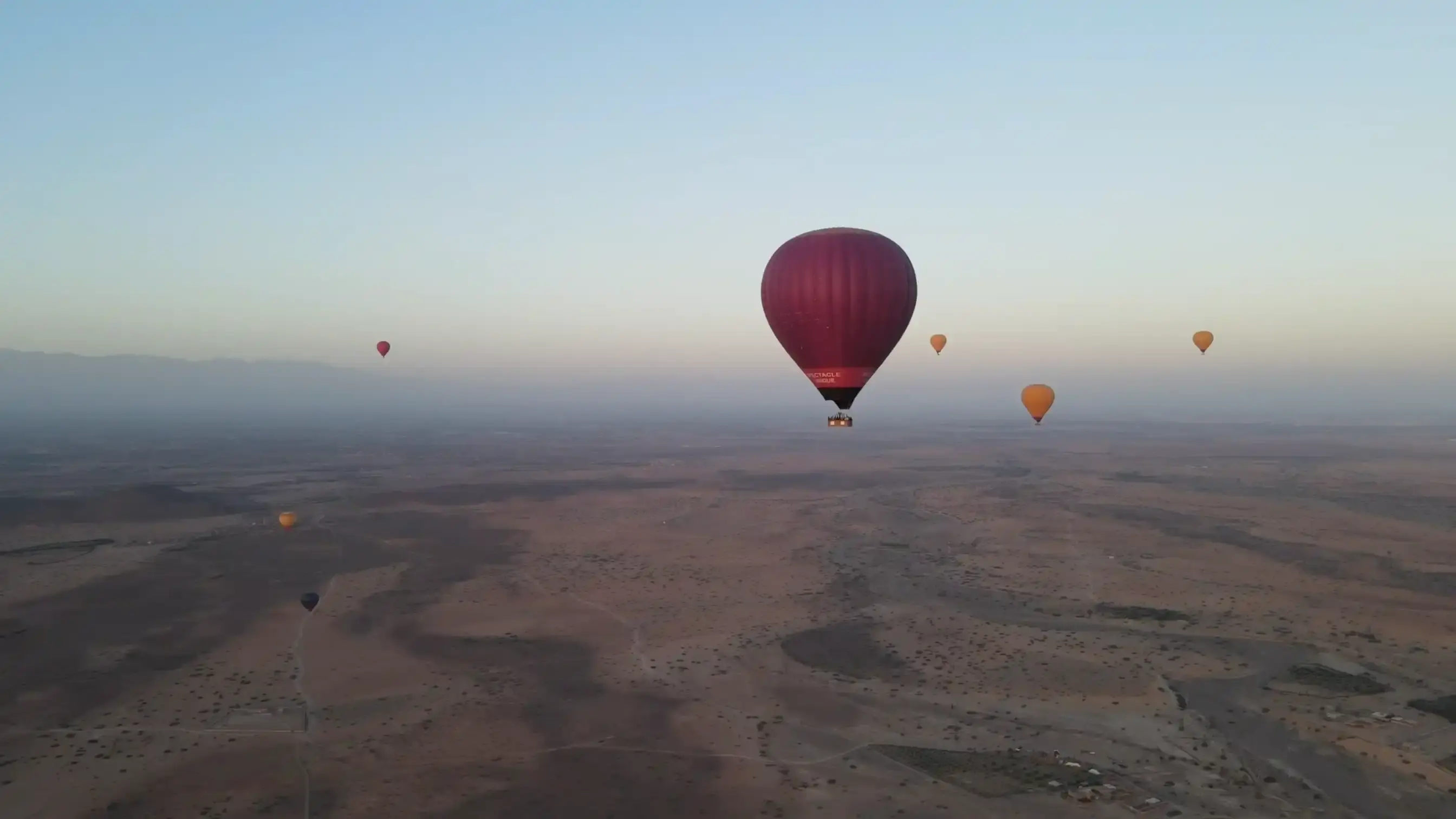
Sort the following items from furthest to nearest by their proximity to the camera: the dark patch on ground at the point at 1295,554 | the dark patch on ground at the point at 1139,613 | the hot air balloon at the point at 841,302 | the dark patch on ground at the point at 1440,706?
the dark patch on ground at the point at 1295,554, the dark patch on ground at the point at 1139,613, the hot air balloon at the point at 841,302, the dark patch on ground at the point at 1440,706

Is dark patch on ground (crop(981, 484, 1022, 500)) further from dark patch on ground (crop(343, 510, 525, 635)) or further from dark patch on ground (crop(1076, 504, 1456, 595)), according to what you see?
dark patch on ground (crop(343, 510, 525, 635))

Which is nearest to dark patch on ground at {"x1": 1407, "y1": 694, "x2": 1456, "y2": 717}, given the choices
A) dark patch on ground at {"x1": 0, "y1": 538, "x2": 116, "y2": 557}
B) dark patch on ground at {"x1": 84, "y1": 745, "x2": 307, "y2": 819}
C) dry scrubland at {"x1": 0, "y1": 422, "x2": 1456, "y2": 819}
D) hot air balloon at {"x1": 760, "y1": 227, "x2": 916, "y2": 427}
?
dry scrubland at {"x1": 0, "y1": 422, "x2": 1456, "y2": 819}

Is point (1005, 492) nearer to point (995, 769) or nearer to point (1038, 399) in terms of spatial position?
point (1038, 399)

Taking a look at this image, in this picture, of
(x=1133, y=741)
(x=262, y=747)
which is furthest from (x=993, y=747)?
(x=262, y=747)

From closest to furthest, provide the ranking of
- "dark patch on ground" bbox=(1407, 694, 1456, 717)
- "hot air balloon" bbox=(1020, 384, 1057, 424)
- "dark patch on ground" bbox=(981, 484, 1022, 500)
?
"dark patch on ground" bbox=(1407, 694, 1456, 717) < "hot air balloon" bbox=(1020, 384, 1057, 424) < "dark patch on ground" bbox=(981, 484, 1022, 500)

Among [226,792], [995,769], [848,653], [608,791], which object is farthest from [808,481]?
[226,792]

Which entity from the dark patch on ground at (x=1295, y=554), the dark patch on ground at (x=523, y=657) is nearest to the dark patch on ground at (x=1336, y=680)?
the dark patch on ground at (x=1295, y=554)

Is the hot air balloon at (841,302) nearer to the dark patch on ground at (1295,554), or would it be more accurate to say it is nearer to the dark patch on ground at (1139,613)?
the dark patch on ground at (1139,613)
